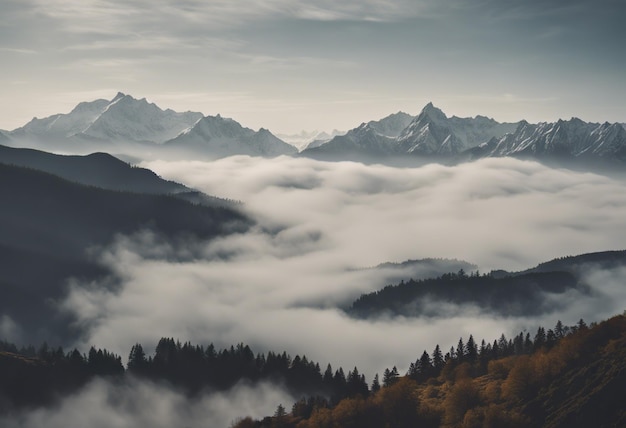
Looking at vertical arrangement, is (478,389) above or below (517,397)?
above

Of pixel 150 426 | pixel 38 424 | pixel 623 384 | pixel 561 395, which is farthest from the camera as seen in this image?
pixel 150 426

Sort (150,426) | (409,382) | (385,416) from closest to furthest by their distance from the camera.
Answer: (385,416), (409,382), (150,426)

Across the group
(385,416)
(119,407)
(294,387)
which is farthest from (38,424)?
(385,416)

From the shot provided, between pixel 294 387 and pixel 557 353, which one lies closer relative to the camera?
pixel 557 353

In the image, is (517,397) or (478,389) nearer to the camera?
(517,397)

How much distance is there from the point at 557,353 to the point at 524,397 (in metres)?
17.0

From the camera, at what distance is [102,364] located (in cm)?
19525

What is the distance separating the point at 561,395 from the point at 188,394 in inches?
4812

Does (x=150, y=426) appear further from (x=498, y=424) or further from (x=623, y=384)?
(x=623, y=384)

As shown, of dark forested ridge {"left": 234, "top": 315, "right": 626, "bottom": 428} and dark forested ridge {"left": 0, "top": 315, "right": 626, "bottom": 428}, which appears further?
dark forested ridge {"left": 0, "top": 315, "right": 626, "bottom": 428}

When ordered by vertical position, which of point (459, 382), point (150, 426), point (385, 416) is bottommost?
point (150, 426)

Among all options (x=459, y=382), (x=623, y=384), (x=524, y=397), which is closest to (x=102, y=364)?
(x=459, y=382)

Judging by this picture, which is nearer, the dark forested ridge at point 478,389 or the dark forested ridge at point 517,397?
the dark forested ridge at point 517,397

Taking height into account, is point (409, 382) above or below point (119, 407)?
above
